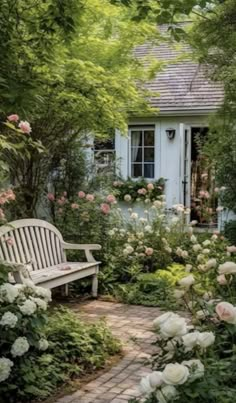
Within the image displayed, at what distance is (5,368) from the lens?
3539 millimetres

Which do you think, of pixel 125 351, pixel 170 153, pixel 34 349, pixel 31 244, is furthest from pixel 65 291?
pixel 170 153

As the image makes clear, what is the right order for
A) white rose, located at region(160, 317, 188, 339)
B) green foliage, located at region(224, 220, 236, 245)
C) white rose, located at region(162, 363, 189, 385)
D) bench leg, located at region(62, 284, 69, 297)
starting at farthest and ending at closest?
1. green foliage, located at region(224, 220, 236, 245)
2. bench leg, located at region(62, 284, 69, 297)
3. white rose, located at region(160, 317, 188, 339)
4. white rose, located at region(162, 363, 189, 385)

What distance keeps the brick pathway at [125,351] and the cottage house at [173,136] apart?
5624mm

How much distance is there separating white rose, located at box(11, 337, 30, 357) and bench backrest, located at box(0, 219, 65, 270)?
2209mm

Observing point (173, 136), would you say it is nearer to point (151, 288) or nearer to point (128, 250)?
point (128, 250)

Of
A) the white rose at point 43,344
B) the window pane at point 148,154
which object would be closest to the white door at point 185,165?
the window pane at point 148,154

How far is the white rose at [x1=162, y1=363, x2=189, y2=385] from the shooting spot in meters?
1.81

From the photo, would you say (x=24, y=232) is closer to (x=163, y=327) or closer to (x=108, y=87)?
(x=108, y=87)

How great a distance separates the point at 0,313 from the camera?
149 inches

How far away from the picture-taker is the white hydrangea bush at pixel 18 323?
3.65 meters

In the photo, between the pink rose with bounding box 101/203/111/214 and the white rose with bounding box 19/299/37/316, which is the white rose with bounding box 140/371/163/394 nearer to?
the white rose with bounding box 19/299/37/316

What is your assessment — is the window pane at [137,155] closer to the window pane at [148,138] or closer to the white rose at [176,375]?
the window pane at [148,138]

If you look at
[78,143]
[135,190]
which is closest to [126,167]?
[135,190]

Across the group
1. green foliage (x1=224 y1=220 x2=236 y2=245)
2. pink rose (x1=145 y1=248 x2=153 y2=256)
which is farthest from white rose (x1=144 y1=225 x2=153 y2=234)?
green foliage (x1=224 y1=220 x2=236 y2=245)
